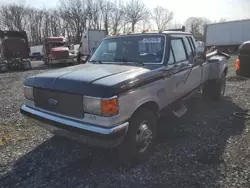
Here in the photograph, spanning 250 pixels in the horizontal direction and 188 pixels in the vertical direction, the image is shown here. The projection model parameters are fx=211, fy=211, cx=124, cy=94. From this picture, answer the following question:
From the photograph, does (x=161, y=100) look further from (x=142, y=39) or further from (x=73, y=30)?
(x=73, y=30)

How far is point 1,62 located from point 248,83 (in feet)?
A: 59.8

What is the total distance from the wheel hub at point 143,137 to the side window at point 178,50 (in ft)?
5.10

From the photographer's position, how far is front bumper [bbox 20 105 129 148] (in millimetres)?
2615

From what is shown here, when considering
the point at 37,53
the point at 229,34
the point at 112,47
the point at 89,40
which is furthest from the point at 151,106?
the point at 37,53

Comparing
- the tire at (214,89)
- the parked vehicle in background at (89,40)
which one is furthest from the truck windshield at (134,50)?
the parked vehicle in background at (89,40)

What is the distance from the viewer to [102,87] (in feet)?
8.48

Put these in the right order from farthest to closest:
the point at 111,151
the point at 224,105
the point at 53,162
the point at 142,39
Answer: the point at 224,105
the point at 142,39
the point at 111,151
the point at 53,162

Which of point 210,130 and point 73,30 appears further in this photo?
point 73,30

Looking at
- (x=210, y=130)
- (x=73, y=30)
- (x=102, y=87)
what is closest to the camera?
(x=102, y=87)

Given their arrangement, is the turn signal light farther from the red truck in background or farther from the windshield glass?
the windshield glass

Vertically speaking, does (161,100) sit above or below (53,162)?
above

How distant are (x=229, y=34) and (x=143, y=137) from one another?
105 feet

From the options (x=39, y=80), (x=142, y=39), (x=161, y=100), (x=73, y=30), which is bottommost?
(x=161, y=100)

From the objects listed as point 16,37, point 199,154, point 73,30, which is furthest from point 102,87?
point 73,30
